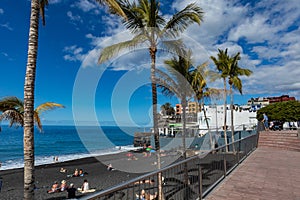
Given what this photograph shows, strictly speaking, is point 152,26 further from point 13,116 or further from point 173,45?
point 13,116

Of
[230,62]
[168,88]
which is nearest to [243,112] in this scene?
[230,62]

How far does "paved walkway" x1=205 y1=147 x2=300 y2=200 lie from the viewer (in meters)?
5.20

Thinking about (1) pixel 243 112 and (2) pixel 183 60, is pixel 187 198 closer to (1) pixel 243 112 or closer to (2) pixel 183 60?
(2) pixel 183 60

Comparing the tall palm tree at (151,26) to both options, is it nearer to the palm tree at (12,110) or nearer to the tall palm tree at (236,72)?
the palm tree at (12,110)

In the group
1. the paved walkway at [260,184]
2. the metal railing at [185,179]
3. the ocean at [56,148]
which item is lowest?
the ocean at [56,148]

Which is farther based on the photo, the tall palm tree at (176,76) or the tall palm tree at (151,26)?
the tall palm tree at (176,76)

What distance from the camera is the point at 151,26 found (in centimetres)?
927

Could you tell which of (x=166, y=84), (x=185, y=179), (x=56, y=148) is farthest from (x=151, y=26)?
(x=56, y=148)

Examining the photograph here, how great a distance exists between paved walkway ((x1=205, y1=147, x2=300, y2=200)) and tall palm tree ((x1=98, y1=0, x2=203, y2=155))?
398 cm

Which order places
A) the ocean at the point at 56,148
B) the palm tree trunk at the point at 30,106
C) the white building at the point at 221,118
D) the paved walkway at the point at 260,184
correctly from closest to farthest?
the palm tree trunk at the point at 30,106 → the paved walkway at the point at 260,184 → the ocean at the point at 56,148 → the white building at the point at 221,118

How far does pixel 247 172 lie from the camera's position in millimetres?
7551

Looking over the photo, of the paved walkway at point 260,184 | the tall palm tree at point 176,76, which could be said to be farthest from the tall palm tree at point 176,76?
the paved walkway at point 260,184

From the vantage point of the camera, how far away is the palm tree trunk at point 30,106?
503 centimetres

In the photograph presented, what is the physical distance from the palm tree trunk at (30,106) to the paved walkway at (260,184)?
4.19m
